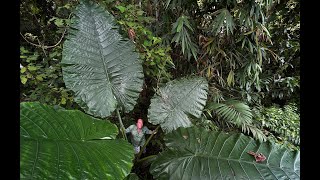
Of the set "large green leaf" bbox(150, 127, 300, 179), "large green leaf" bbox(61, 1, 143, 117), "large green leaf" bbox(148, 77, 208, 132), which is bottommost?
"large green leaf" bbox(150, 127, 300, 179)

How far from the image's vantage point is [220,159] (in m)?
1.22

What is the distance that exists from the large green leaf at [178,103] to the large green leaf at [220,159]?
26 centimetres

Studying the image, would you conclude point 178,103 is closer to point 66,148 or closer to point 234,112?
point 234,112

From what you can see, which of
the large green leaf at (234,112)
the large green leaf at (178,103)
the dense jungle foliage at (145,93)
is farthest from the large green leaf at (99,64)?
the large green leaf at (234,112)

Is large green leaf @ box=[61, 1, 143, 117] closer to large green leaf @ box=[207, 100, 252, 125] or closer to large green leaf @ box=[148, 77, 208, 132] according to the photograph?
large green leaf @ box=[148, 77, 208, 132]

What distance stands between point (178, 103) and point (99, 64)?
566 millimetres

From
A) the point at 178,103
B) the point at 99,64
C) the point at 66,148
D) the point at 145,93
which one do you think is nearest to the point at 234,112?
Result: the point at 178,103

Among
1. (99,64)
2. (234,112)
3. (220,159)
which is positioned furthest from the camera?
(234,112)

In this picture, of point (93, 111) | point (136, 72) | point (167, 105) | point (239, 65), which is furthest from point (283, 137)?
point (93, 111)

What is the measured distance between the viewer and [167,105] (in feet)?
5.52

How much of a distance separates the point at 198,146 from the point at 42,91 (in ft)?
3.49

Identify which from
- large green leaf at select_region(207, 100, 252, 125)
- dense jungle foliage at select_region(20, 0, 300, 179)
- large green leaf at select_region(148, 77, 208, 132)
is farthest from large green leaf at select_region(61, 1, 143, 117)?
large green leaf at select_region(207, 100, 252, 125)

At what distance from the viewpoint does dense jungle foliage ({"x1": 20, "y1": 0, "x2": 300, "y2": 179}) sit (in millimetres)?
798
